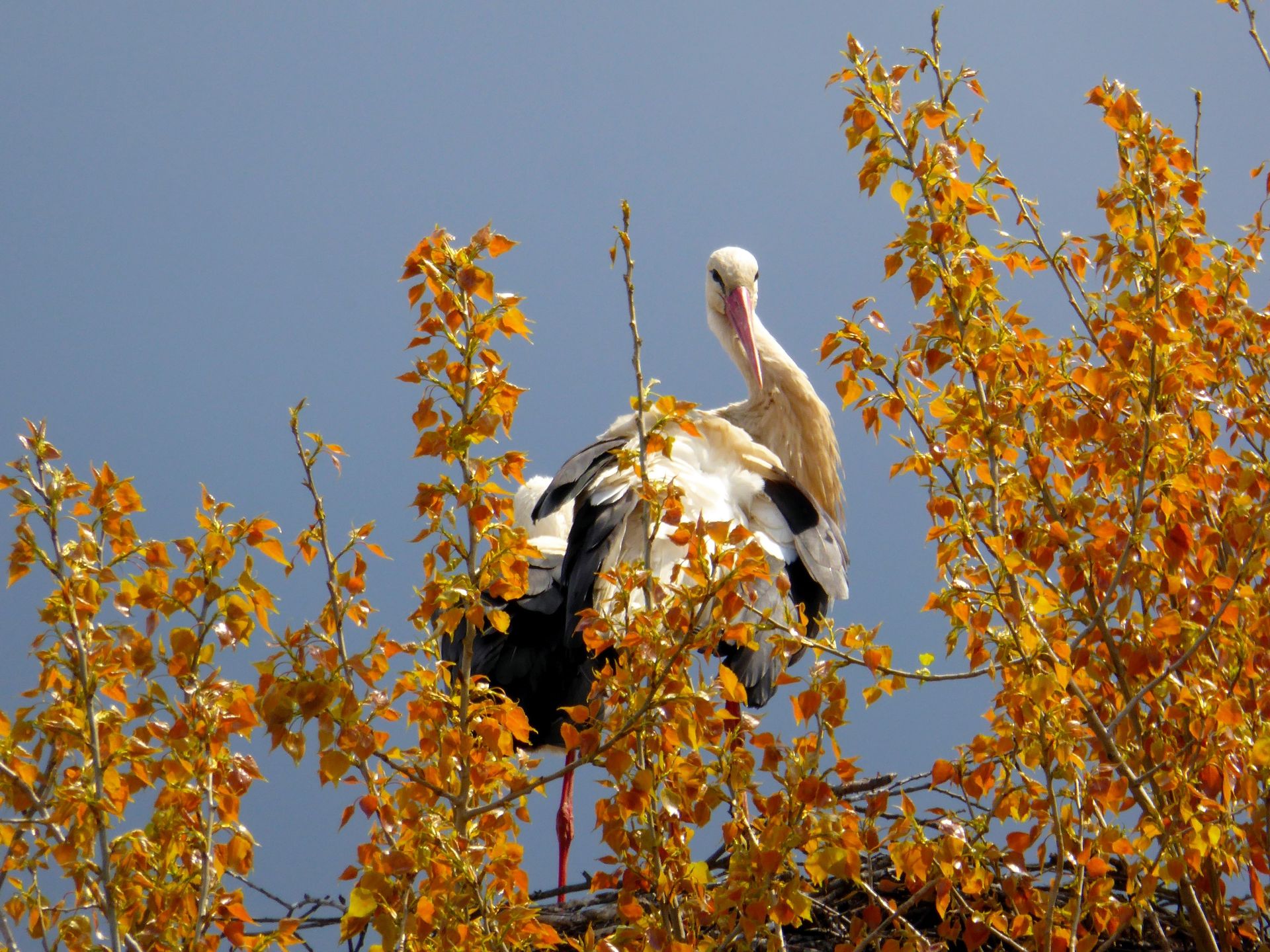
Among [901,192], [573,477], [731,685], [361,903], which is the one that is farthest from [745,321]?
[361,903]

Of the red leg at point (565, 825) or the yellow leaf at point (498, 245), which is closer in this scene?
the yellow leaf at point (498, 245)

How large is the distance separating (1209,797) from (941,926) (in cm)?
48

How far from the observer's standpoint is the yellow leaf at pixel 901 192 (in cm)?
202

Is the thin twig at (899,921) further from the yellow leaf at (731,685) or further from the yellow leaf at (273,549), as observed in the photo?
the yellow leaf at (273,549)

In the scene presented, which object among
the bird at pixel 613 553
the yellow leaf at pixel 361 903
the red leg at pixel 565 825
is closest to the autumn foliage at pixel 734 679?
the yellow leaf at pixel 361 903

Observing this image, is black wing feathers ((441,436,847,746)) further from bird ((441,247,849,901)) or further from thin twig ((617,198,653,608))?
thin twig ((617,198,653,608))

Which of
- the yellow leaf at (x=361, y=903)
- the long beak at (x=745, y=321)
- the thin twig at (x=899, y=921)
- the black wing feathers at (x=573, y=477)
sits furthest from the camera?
the long beak at (x=745, y=321)

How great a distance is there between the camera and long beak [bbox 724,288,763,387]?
16.9 feet

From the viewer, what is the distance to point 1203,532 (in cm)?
219

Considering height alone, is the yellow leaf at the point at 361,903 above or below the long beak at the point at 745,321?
Result: below

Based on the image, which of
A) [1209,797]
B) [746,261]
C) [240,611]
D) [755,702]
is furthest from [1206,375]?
[746,261]

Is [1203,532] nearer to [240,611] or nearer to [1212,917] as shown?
[1212,917]

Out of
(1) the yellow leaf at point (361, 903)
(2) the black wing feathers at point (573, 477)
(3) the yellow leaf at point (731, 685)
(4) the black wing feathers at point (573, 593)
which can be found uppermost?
(2) the black wing feathers at point (573, 477)

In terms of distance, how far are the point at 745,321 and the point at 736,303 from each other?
12 cm
